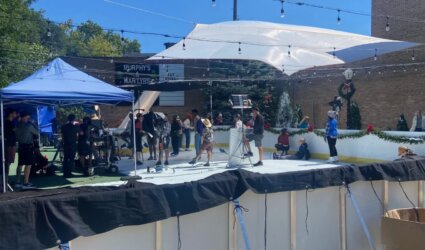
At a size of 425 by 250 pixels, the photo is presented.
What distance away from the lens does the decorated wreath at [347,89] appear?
2019 centimetres

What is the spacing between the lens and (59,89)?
996 centimetres

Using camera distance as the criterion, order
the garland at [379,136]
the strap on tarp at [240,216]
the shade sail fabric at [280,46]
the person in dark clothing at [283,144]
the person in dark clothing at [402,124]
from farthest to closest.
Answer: the person in dark clothing at [402,124]
the person in dark clothing at [283,144]
the shade sail fabric at [280,46]
the garland at [379,136]
the strap on tarp at [240,216]

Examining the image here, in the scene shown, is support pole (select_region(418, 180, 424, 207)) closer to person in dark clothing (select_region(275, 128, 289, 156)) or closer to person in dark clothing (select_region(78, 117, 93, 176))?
person in dark clothing (select_region(78, 117, 93, 176))

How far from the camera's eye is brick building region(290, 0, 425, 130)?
19719mm

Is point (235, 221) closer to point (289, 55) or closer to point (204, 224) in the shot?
point (204, 224)

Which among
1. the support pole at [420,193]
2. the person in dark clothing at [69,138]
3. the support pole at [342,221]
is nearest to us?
the support pole at [342,221]

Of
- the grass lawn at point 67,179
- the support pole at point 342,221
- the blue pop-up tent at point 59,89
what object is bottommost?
the grass lawn at point 67,179

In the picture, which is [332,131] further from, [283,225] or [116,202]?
[116,202]

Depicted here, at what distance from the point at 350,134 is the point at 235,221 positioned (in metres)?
12.2

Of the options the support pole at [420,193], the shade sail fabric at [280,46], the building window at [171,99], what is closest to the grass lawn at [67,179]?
the shade sail fabric at [280,46]

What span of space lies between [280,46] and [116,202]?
13.0m

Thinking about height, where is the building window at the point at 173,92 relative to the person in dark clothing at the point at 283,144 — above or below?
above

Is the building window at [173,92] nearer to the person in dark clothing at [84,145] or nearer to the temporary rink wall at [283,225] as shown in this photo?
the person in dark clothing at [84,145]

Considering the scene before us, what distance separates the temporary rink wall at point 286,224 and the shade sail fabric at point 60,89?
6344mm
